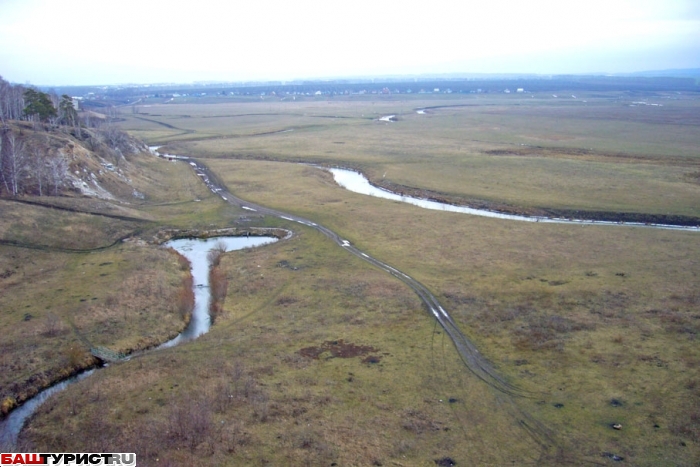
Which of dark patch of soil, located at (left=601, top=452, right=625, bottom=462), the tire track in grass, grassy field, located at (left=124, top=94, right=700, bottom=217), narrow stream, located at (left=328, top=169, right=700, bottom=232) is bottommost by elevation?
dark patch of soil, located at (left=601, top=452, right=625, bottom=462)

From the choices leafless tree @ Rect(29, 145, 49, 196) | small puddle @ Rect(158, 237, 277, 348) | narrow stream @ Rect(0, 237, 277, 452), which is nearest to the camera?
narrow stream @ Rect(0, 237, 277, 452)

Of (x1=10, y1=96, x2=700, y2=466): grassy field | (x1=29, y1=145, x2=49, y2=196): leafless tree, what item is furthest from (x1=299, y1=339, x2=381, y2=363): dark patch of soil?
(x1=29, y1=145, x2=49, y2=196): leafless tree

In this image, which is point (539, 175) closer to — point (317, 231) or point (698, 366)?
point (317, 231)

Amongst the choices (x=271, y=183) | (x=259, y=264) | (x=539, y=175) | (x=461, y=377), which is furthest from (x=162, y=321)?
(x=539, y=175)

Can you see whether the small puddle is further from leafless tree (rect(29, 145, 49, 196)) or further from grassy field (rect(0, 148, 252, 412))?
leafless tree (rect(29, 145, 49, 196))

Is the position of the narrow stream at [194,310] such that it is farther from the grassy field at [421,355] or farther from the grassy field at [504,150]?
the grassy field at [504,150]

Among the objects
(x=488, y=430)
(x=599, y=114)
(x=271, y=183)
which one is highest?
(x=599, y=114)

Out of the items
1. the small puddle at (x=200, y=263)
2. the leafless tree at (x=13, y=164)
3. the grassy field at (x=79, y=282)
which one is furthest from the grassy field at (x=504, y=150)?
the leafless tree at (x=13, y=164)
